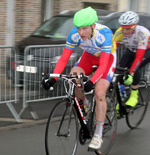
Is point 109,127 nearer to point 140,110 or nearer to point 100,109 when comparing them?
point 100,109

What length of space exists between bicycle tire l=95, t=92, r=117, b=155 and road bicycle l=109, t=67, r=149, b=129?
0.47 meters

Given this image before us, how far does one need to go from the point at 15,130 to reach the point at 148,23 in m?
5.80

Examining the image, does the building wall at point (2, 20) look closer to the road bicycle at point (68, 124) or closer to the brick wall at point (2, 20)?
the brick wall at point (2, 20)

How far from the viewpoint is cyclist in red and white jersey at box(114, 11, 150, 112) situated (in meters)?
5.99

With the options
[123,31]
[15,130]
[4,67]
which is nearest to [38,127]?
[15,130]

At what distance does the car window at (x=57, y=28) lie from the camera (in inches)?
377

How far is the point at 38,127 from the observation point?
21.3ft

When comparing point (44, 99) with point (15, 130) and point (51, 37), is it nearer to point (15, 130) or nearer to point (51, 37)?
point (15, 130)

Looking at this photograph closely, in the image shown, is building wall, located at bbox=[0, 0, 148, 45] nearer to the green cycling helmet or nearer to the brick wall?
the brick wall

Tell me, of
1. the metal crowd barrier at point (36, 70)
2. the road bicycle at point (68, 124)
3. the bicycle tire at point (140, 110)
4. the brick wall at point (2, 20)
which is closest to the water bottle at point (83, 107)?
the road bicycle at point (68, 124)

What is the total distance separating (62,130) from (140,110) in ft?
8.05

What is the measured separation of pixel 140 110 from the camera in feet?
21.8

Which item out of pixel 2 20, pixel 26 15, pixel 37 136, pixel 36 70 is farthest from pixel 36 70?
pixel 26 15

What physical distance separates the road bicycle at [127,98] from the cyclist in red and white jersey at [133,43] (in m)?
0.10
